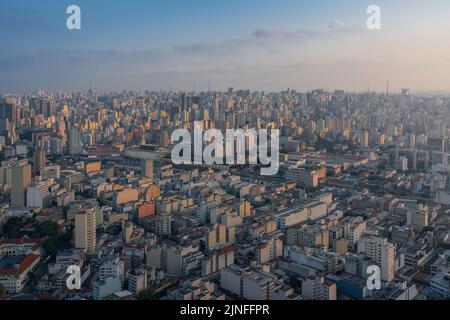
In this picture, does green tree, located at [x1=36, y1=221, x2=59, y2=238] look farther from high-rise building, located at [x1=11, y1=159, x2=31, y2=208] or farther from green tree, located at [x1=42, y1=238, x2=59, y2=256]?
high-rise building, located at [x1=11, y1=159, x2=31, y2=208]

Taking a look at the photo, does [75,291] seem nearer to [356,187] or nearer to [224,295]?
[224,295]

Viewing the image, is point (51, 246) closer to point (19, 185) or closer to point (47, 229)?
point (47, 229)

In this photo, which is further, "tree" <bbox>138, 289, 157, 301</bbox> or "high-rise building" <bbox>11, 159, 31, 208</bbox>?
"high-rise building" <bbox>11, 159, 31, 208</bbox>

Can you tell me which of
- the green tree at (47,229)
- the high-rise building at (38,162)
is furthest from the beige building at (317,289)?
the high-rise building at (38,162)

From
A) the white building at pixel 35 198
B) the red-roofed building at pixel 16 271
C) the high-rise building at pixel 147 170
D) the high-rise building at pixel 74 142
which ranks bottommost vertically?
the red-roofed building at pixel 16 271

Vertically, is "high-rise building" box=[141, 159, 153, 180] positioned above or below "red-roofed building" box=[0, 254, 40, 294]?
above

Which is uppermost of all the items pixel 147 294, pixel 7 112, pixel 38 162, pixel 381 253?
pixel 7 112

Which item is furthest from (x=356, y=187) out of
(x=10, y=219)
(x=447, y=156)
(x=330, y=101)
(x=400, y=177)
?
(x=330, y=101)

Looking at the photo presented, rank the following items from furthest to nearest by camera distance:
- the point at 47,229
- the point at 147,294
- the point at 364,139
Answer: the point at 364,139
the point at 47,229
the point at 147,294

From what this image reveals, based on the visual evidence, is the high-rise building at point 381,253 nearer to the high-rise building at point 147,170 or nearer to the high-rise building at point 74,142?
the high-rise building at point 147,170

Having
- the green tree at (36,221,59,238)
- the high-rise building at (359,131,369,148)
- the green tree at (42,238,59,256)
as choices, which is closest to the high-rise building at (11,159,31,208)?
the green tree at (36,221,59,238)

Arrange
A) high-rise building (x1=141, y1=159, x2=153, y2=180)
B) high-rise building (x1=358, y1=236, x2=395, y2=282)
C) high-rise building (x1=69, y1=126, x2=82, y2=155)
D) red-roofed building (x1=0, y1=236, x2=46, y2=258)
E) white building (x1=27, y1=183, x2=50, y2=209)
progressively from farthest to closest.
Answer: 1. high-rise building (x1=69, y1=126, x2=82, y2=155)
2. high-rise building (x1=141, y1=159, x2=153, y2=180)
3. white building (x1=27, y1=183, x2=50, y2=209)
4. red-roofed building (x1=0, y1=236, x2=46, y2=258)
5. high-rise building (x1=358, y1=236, x2=395, y2=282)

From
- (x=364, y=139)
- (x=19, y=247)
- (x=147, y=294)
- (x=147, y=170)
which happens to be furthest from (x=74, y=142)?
(x=147, y=294)
